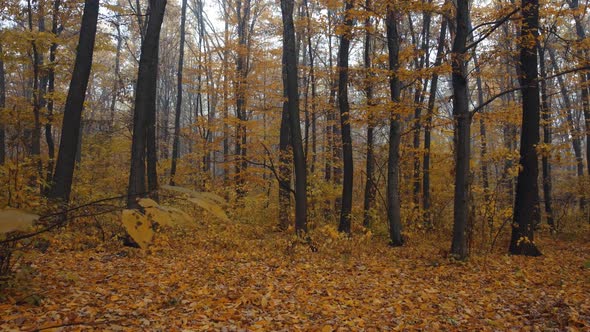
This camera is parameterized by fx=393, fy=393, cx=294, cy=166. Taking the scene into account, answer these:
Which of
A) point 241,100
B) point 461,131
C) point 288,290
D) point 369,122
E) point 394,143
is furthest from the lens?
point 241,100

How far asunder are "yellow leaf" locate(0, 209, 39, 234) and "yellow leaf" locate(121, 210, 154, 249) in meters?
0.25

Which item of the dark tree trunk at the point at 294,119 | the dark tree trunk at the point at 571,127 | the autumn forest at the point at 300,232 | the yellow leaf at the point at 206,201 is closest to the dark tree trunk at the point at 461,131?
the autumn forest at the point at 300,232

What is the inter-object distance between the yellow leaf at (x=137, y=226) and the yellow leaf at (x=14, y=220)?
0.25 meters

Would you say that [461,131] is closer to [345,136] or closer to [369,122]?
[369,122]

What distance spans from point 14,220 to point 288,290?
513 centimetres

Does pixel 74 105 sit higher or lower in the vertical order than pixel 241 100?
lower

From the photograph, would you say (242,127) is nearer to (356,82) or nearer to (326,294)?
(356,82)

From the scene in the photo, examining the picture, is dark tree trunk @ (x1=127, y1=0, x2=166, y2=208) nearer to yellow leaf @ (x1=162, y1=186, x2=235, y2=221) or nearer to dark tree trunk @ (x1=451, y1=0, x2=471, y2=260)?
dark tree trunk @ (x1=451, y1=0, x2=471, y2=260)

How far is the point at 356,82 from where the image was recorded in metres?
10.8

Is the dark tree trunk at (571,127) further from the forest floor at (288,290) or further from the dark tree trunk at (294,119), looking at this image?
the dark tree trunk at (294,119)

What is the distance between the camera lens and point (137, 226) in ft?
4.30

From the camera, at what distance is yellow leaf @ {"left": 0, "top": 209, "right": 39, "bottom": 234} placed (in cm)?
105

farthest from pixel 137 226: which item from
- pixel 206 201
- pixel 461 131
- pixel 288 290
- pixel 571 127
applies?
pixel 571 127

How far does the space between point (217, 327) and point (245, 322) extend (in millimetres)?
368
